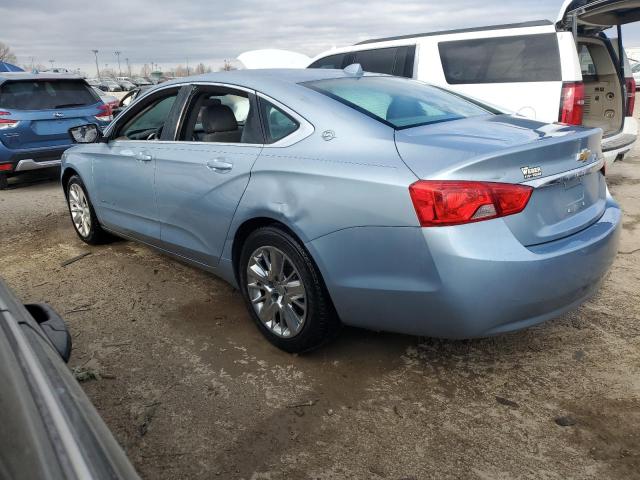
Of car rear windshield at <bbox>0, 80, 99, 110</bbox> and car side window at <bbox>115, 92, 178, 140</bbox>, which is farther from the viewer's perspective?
car rear windshield at <bbox>0, 80, 99, 110</bbox>

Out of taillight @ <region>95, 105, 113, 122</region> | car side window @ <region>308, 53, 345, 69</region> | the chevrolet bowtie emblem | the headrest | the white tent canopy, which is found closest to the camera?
the chevrolet bowtie emblem

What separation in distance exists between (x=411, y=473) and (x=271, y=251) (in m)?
1.33

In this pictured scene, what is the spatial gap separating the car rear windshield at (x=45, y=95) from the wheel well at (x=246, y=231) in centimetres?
626

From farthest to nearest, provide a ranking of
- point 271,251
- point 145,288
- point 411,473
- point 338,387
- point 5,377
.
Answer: point 145,288 → point 271,251 → point 338,387 → point 411,473 → point 5,377

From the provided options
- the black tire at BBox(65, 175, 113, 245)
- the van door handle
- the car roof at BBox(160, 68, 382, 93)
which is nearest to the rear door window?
the car roof at BBox(160, 68, 382, 93)

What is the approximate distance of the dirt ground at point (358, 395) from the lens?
7.50ft

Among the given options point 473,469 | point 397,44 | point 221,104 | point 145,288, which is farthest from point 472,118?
point 397,44

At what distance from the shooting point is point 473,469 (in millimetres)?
2221

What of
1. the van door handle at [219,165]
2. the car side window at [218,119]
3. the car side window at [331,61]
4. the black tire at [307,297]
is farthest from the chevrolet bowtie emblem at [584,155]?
the car side window at [331,61]

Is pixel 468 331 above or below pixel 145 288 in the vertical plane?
above

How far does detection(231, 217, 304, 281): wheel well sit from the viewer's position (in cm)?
295

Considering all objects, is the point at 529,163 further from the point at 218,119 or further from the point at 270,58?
the point at 270,58

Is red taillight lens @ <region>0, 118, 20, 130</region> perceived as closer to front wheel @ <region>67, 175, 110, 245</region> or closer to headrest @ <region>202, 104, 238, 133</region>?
front wheel @ <region>67, 175, 110, 245</region>

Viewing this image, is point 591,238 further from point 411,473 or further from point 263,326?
point 263,326
